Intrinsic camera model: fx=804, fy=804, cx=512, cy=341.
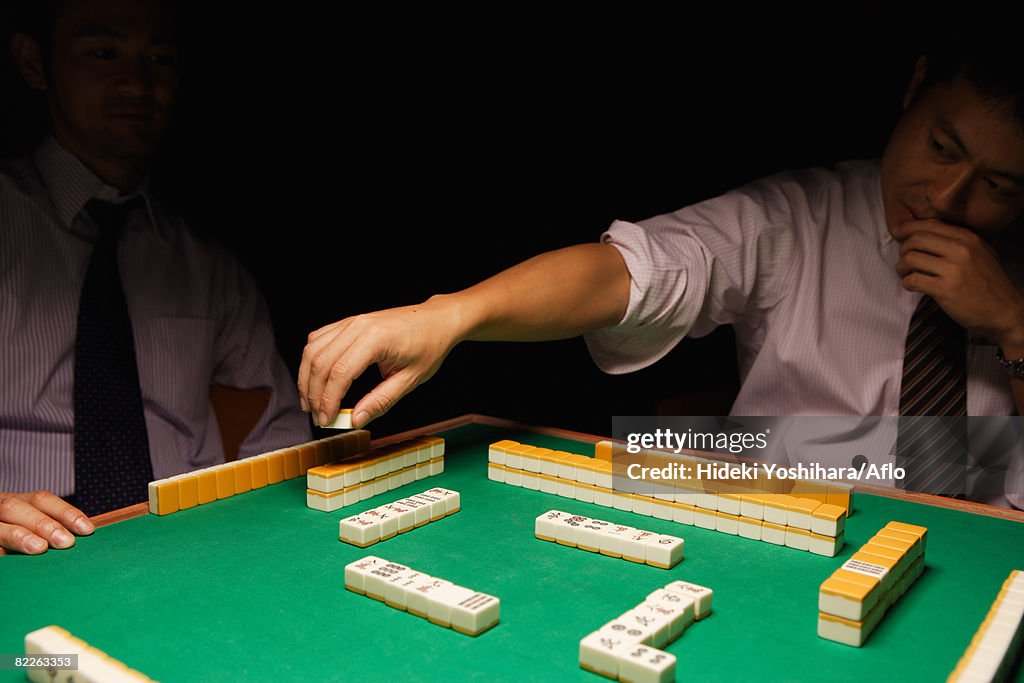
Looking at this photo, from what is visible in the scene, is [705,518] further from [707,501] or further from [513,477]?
[513,477]

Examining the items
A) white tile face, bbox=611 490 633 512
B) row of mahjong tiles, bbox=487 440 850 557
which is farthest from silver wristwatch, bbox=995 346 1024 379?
white tile face, bbox=611 490 633 512

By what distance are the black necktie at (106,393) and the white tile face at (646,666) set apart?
5.79 feet

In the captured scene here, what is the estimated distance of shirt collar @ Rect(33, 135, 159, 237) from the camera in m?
2.28

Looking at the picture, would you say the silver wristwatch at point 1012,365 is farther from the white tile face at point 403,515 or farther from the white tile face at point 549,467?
the white tile face at point 403,515

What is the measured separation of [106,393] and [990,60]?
2344mm

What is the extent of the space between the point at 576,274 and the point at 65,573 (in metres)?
1.11

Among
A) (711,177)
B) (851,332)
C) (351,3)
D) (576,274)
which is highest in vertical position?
(351,3)

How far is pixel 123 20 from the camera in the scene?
7.23 ft

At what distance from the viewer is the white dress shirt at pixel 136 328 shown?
7.06 feet

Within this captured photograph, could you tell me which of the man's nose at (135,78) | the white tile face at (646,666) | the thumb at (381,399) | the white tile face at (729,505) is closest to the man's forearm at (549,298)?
the thumb at (381,399)

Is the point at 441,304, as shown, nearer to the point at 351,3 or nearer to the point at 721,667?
the point at 721,667

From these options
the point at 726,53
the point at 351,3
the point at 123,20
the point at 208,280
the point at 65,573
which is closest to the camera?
the point at 65,573

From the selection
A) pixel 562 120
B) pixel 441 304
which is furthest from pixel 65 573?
pixel 562 120

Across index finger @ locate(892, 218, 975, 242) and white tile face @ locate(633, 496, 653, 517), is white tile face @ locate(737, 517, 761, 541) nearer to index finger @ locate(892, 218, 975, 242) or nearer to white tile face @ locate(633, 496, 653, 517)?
white tile face @ locate(633, 496, 653, 517)
